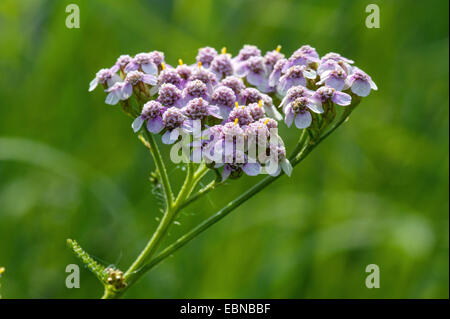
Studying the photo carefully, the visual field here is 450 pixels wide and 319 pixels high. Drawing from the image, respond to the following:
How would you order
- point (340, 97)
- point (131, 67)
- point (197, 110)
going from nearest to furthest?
point (197, 110) → point (340, 97) → point (131, 67)

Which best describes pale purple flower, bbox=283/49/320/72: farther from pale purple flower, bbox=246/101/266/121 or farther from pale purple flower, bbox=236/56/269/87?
pale purple flower, bbox=246/101/266/121

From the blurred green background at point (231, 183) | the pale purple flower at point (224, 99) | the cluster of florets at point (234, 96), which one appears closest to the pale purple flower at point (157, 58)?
the cluster of florets at point (234, 96)

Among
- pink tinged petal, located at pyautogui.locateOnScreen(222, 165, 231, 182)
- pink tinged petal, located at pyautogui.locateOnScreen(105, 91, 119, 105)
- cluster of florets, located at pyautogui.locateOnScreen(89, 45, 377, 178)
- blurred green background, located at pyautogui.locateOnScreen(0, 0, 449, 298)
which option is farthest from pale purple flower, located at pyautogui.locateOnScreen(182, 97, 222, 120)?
blurred green background, located at pyautogui.locateOnScreen(0, 0, 449, 298)

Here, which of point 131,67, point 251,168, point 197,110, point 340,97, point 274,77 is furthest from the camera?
point 274,77

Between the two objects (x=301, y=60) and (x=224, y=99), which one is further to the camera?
(x=301, y=60)

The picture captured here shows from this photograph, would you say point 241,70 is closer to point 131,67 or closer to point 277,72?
point 277,72

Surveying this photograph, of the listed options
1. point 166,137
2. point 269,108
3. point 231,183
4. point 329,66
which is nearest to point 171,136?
point 166,137

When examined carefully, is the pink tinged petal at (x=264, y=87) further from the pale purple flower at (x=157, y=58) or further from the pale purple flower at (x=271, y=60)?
the pale purple flower at (x=157, y=58)
